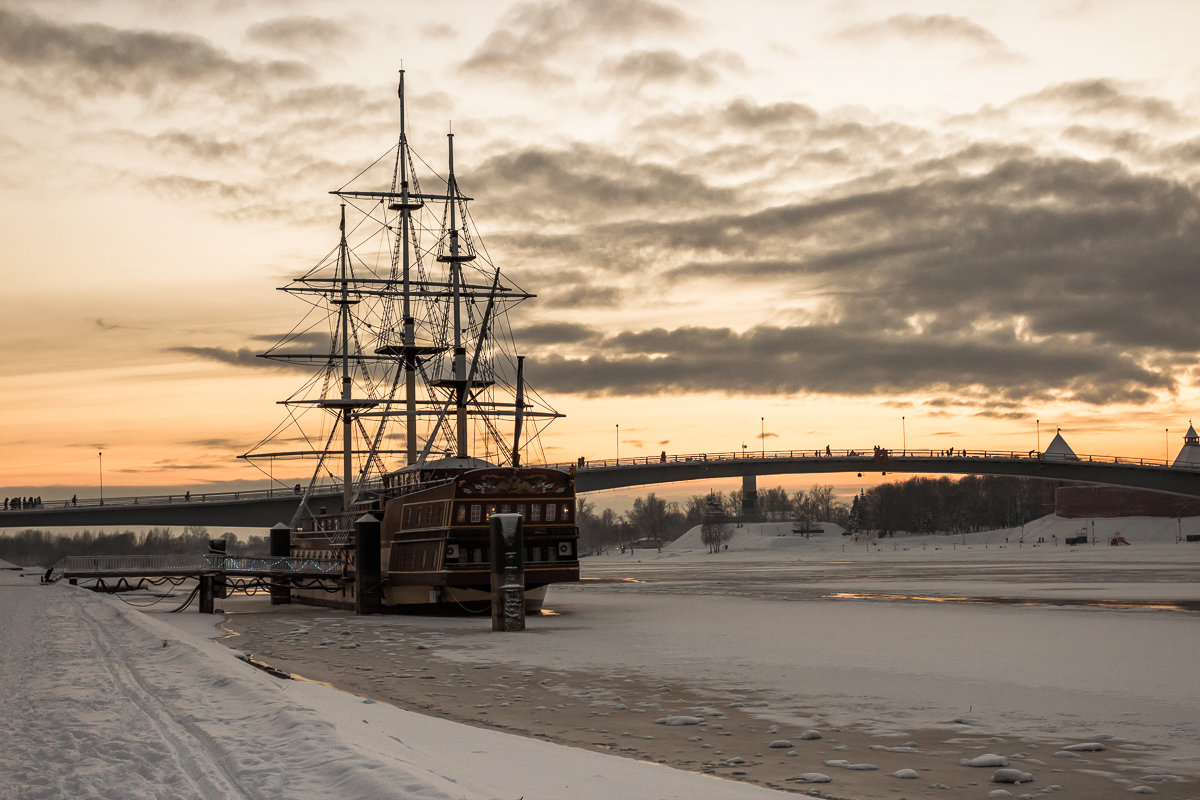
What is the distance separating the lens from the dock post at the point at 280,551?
222 feet

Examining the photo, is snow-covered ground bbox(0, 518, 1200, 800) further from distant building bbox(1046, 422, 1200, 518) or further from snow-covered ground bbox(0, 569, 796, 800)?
distant building bbox(1046, 422, 1200, 518)

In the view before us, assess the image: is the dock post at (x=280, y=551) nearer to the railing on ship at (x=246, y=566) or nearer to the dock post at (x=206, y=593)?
the railing on ship at (x=246, y=566)

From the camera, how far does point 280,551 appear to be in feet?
235

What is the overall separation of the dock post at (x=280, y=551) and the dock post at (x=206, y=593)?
11096 millimetres

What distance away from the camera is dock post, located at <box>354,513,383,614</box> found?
50.9m

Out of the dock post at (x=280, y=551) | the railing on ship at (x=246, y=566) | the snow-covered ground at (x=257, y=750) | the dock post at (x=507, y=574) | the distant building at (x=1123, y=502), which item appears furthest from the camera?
the distant building at (x=1123, y=502)

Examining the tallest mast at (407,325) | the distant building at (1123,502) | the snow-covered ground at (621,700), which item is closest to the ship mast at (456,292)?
the tallest mast at (407,325)

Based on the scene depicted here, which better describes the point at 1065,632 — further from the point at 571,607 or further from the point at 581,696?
the point at 571,607

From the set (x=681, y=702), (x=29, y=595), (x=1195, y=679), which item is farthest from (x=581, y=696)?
(x=29, y=595)

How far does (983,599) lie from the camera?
45.6 meters

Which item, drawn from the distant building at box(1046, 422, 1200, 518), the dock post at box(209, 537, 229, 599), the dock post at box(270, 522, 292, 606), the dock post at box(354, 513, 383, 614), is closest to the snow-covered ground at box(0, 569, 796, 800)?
the dock post at box(354, 513, 383, 614)

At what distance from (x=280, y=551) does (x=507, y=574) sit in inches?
1500

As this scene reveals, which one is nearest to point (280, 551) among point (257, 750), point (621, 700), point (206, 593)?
point (206, 593)

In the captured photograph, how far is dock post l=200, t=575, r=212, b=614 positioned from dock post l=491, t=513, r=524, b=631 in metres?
22.6
